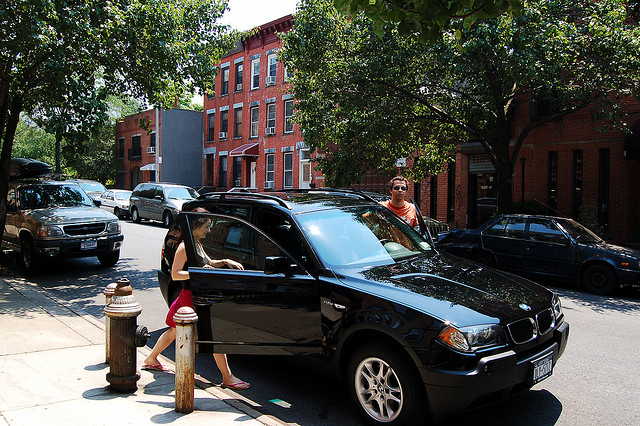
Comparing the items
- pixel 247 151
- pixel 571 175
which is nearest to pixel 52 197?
pixel 571 175

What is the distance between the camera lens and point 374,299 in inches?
156

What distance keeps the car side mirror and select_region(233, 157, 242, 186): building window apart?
1194 inches

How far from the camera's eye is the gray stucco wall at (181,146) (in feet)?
126

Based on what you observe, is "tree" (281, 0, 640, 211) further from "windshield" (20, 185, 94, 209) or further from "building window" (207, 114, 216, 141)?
"building window" (207, 114, 216, 141)

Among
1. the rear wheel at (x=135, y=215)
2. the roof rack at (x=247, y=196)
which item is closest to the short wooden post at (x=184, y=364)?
the roof rack at (x=247, y=196)

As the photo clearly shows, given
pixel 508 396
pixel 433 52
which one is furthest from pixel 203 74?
pixel 508 396

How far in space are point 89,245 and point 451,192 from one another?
1476cm

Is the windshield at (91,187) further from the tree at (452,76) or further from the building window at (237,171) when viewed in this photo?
the tree at (452,76)

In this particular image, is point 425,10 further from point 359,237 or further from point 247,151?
point 247,151

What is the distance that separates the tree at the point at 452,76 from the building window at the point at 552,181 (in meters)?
1.78

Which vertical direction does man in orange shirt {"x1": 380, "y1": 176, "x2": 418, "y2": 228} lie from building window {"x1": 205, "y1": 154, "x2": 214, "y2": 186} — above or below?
below

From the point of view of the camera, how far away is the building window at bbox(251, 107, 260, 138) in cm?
3294

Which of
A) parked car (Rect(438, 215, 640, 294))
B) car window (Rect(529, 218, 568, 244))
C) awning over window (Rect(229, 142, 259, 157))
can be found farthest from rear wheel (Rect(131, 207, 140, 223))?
car window (Rect(529, 218, 568, 244))

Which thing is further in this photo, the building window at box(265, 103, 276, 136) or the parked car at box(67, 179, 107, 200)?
the building window at box(265, 103, 276, 136)
